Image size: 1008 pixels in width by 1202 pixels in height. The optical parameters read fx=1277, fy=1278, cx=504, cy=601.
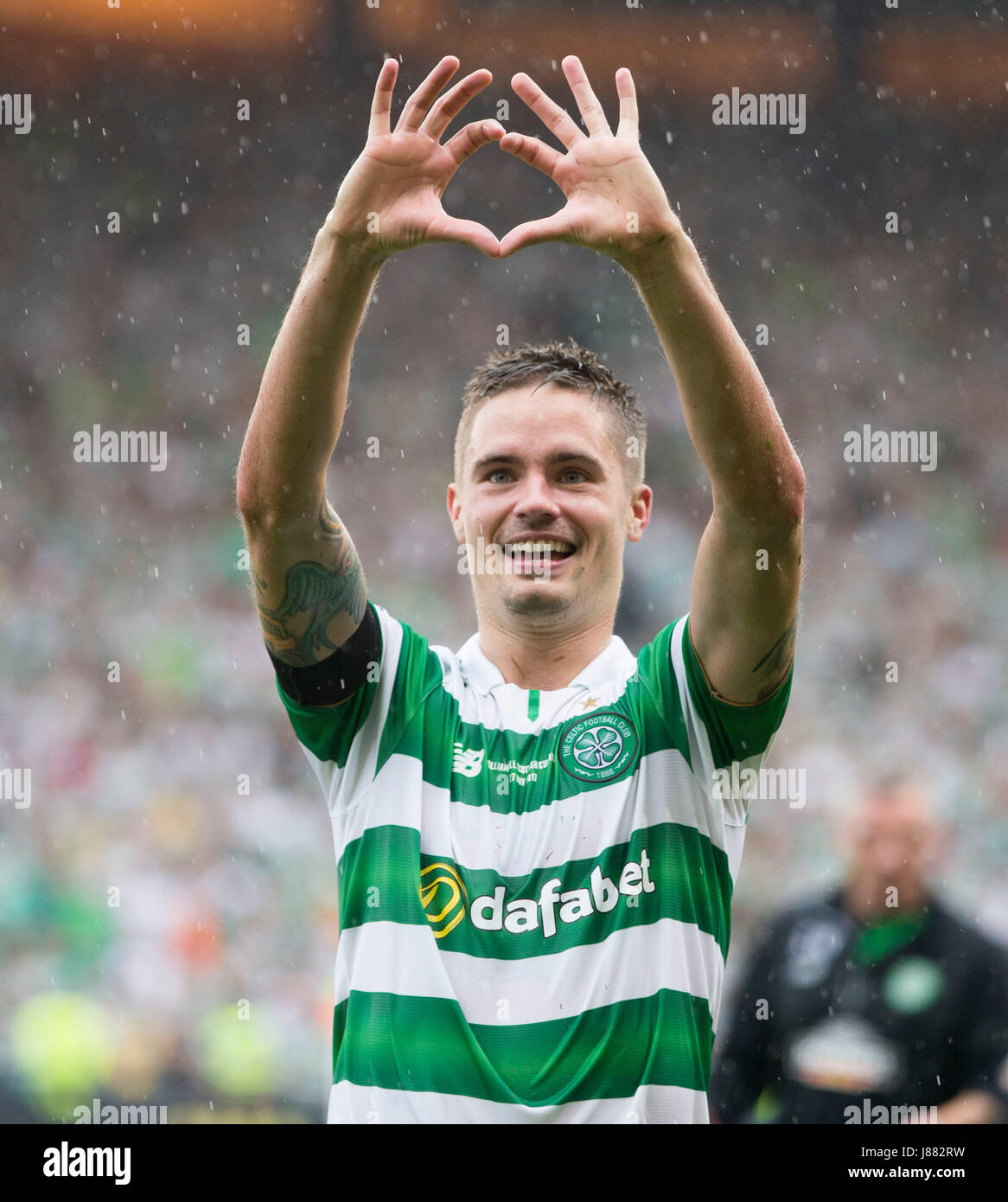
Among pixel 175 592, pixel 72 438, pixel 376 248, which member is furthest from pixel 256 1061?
pixel 376 248

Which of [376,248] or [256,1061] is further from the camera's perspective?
[256,1061]

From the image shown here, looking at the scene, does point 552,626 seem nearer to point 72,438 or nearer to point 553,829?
point 553,829

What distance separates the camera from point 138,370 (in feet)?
28.3

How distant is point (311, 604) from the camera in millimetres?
2328

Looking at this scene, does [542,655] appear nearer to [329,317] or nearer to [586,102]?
[329,317]

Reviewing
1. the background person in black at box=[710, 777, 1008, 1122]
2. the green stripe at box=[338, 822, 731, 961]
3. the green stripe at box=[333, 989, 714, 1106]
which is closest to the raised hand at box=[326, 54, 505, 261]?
the green stripe at box=[338, 822, 731, 961]

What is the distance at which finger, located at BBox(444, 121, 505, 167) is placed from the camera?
2043 millimetres

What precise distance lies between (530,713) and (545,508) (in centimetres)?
39

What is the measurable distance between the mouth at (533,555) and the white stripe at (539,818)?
425 mm

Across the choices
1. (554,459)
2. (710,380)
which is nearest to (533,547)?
(554,459)

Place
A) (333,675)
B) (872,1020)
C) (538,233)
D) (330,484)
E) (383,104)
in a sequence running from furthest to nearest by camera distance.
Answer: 1. (330,484)
2. (872,1020)
3. (333,675)
4. (383,104)
5. (538,233)

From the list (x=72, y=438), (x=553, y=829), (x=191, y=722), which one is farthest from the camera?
(x=72, y=438)
